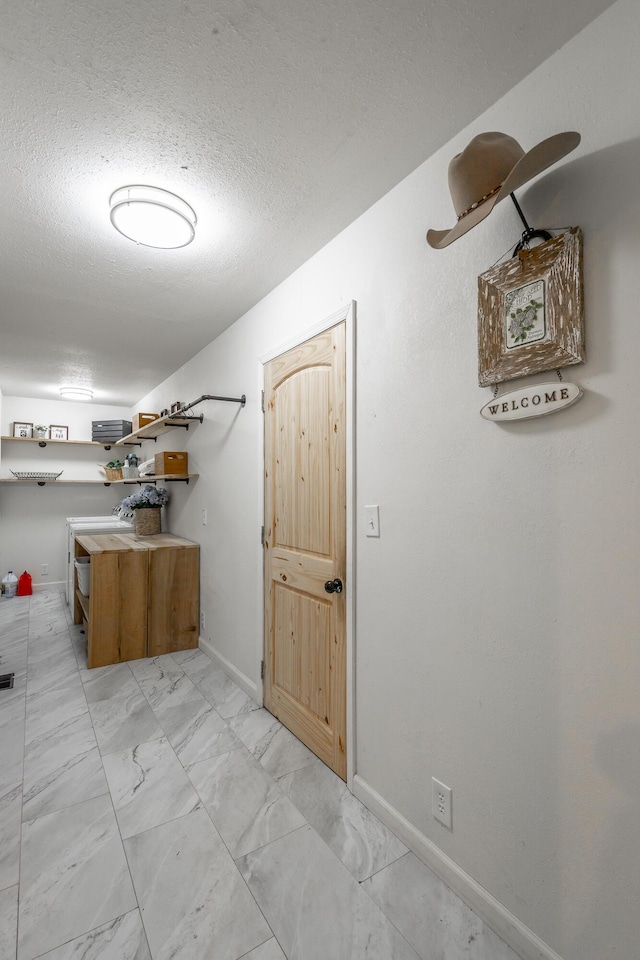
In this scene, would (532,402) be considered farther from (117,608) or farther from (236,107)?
(117,608)

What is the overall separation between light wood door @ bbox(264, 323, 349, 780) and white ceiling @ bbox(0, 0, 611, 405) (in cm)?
62

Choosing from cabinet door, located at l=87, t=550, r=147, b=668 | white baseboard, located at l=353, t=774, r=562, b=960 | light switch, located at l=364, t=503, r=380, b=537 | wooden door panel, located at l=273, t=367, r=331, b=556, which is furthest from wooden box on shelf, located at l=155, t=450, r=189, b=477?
white baseboard, located at l=353, t=774, r=562, b=960

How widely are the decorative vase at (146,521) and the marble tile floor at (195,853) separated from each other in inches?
69.7

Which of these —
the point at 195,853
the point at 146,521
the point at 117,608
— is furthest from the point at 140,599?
the point at 195,853

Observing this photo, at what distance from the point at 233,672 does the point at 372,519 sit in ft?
6.01

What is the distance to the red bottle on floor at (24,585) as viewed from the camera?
17.6 feet

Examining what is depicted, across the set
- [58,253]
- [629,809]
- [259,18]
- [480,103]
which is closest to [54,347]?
[58,253]

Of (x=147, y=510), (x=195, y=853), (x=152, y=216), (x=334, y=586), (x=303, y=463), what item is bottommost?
(x=195, y=853)

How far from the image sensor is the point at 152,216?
5.91 ft

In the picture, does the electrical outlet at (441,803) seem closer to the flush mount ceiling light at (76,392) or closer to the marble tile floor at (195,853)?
the marble tile floor at (195,853)

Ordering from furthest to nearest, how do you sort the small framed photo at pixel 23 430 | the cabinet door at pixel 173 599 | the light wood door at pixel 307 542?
the small framed photo at pixel 23 430 < the cabinet door at pixel 173 599 < the light wood door at pixel 307 542

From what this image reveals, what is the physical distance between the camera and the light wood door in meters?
2.00

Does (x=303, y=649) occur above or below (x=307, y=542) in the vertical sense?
below

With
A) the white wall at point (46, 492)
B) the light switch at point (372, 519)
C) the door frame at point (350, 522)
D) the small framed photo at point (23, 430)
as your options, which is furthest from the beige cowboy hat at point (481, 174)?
the white wall at point (46, 492)
